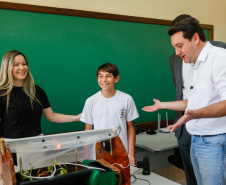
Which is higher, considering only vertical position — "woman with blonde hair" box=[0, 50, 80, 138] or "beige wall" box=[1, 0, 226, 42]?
"beige wall" box=[1, 0, 226, 42]

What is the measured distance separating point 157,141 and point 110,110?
941 millimetres

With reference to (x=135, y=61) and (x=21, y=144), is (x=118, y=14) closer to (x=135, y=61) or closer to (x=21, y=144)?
(x=135, y=61)

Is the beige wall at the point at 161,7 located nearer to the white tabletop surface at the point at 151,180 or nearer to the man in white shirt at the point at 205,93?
the man in white shirt at the point at 205,93

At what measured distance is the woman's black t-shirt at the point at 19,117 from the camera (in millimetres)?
1852

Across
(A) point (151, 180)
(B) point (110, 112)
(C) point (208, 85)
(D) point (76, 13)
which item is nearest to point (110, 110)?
(B) point (110, 112)

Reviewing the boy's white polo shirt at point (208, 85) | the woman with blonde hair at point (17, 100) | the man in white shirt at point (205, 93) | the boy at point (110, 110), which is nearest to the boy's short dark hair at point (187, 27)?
the man in white shirt at point (205, 93)

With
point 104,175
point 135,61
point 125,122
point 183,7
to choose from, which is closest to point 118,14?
point 135,61

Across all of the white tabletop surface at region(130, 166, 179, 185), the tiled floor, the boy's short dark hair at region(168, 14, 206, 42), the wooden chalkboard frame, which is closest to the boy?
the white tabletop surface at region(130, 166, 179, 185)

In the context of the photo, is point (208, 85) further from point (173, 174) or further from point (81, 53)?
point (173, 174)

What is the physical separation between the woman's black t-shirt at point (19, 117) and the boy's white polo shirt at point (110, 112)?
388 millimetres

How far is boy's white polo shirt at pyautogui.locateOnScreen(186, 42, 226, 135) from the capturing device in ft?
4.90

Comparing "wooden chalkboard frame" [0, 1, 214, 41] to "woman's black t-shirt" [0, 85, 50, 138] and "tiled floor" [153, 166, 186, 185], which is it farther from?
"tiled floor" [153, 166, 186, 185]

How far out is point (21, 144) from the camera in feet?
3.57

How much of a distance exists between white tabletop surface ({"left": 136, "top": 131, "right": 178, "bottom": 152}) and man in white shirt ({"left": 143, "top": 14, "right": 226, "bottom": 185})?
2.72ft
